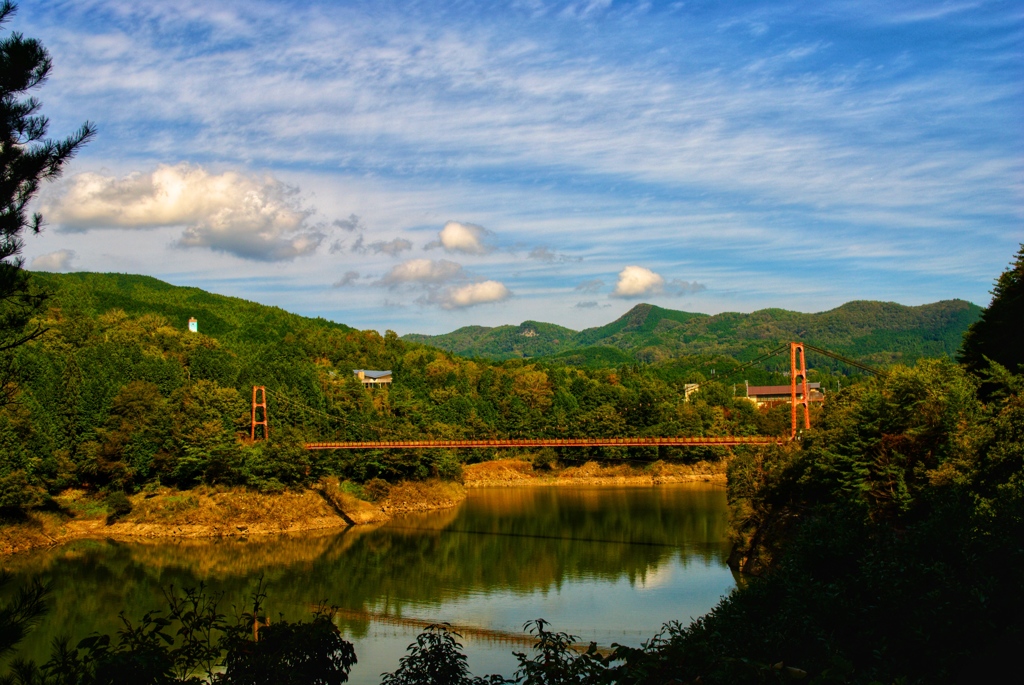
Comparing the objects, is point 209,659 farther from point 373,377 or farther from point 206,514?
point 373,377

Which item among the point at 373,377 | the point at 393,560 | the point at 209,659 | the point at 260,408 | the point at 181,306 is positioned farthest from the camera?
the point at 181,306

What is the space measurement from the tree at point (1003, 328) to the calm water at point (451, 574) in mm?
6898

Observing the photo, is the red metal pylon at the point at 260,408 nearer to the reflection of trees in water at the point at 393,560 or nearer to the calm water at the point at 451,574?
the reflection of trees in water at the point at 393,560

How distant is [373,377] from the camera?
159ft

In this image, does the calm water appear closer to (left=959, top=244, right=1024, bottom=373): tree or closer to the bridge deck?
the bridge deck

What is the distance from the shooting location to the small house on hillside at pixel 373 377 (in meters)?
47.4

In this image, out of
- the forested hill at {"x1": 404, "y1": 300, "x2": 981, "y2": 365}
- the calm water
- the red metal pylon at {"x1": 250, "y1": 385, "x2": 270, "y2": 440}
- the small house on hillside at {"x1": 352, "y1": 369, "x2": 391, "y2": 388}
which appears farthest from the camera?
the forested hill at {"x1": 404, "y1": 300, "x2": 981, "y2": 365}

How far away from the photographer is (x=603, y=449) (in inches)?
1401

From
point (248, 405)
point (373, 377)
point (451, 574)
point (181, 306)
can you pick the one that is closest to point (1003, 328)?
point (451, 574)

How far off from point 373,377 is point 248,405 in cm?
1906

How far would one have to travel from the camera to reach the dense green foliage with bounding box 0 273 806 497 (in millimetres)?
24781

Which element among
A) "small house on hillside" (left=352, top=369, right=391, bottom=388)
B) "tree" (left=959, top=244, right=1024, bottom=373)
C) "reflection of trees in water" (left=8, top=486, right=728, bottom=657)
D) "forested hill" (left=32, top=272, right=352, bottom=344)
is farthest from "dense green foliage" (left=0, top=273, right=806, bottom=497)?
"tree" (left=959, top=244, right=1024, bottom=373)

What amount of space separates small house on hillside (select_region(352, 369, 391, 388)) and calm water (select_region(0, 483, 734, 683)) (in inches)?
840

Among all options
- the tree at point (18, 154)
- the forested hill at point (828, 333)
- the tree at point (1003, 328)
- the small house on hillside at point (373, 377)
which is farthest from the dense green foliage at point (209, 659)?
the forested hill at point (828, 333)
